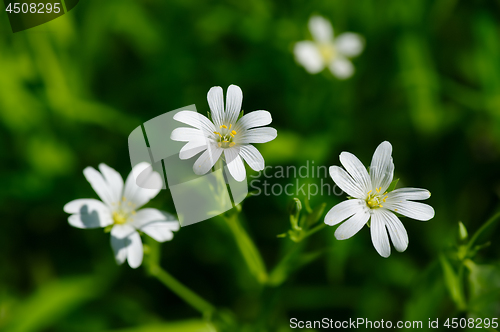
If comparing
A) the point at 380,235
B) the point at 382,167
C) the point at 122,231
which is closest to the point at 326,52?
the point at 382,167

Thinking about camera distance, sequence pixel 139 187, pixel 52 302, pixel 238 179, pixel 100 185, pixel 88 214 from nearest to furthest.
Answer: pixel 238 179
pixel 88 214
pixel 100 185
pixel 139 187
pixel 52 302

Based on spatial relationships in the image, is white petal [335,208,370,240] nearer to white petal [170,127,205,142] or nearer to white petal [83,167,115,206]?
white petal [170,127,205,142]

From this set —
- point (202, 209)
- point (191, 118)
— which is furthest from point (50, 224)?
point (191, 118)

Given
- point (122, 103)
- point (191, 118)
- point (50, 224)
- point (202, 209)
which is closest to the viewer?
point (191, 118)

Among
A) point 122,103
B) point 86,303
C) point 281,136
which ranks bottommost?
point 86,303

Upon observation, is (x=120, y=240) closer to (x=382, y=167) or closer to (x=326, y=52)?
(x=382, y=167)

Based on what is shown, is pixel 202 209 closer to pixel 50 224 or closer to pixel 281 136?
pixel 281 136

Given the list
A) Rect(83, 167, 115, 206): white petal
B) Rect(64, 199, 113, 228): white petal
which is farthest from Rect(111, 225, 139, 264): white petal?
Rect(83, 167, 115, 206): white petal
